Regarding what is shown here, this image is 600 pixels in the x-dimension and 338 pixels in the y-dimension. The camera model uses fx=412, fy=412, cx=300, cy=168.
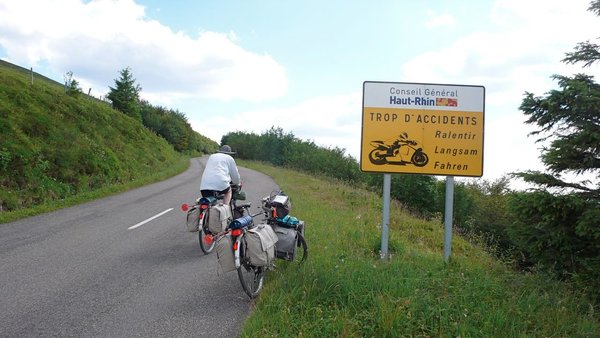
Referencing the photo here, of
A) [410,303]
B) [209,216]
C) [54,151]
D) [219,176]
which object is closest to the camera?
[410,303]

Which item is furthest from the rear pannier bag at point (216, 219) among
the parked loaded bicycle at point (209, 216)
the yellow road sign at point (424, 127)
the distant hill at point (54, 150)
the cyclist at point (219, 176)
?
the distant hill at point (54, 150)

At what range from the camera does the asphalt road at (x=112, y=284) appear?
424cm

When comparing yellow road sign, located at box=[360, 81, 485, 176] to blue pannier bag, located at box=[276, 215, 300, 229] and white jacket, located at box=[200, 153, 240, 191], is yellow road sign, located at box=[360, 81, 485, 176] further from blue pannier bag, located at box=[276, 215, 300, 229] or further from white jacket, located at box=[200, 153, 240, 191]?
white jacket, located at box=[200, 153, 240, 191]

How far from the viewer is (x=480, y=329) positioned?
3910 millimetres

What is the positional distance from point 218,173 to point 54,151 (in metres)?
11.8

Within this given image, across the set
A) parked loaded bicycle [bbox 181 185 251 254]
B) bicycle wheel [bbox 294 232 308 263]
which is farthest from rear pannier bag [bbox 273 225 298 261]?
parked loaded bicycle [bbox 181 185 251 254]

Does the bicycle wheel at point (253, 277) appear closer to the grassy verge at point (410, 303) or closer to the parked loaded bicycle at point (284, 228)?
the grassy verge at point (410, 303)

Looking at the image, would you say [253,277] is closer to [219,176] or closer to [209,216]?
[209,216]

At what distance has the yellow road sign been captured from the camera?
259 inches

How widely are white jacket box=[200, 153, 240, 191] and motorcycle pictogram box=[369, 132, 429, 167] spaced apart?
2.65 m

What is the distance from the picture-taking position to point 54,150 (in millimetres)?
16250

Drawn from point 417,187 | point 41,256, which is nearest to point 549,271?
point 41,256

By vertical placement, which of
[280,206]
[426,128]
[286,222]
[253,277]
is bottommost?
[253,277]

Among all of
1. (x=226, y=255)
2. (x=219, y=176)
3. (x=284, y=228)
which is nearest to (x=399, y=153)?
(x=284, y=228)
